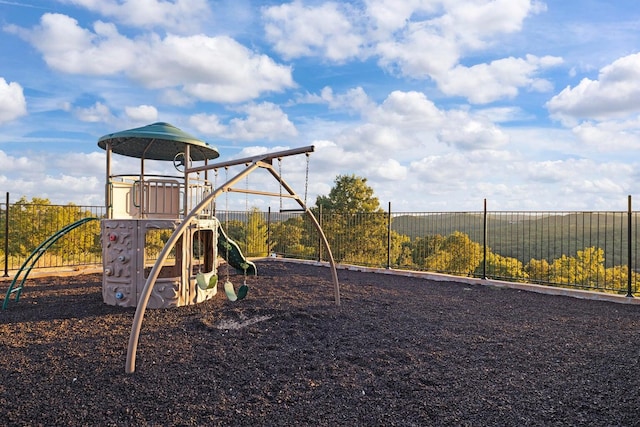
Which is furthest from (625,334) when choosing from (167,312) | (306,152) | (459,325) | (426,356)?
(167,312)

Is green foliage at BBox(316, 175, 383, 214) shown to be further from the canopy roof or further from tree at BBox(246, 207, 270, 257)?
the canopy roof

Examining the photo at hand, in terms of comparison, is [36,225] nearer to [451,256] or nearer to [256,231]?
[256,231]

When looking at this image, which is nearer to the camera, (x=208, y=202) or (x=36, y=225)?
(x=208, y=202)

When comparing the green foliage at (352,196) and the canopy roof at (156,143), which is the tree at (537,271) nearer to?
the canopy roof at (156,143)

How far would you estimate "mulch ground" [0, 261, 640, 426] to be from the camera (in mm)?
3430

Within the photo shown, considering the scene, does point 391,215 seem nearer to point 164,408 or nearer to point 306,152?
point 306,152

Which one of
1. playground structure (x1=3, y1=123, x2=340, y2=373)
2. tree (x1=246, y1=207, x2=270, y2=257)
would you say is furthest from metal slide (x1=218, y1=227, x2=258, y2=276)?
tree (x1=246, y1=207, x2=270, y2=257)

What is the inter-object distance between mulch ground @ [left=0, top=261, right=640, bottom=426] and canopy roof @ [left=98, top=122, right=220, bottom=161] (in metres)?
3.24

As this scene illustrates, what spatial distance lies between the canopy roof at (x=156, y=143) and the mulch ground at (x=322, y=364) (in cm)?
324

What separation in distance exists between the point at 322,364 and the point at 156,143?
6650 millimetres

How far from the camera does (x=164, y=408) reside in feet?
11.5

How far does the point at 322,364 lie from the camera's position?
4516 millimetres

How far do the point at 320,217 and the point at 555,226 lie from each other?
7364 mm

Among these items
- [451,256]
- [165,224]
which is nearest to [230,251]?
[165,224]
